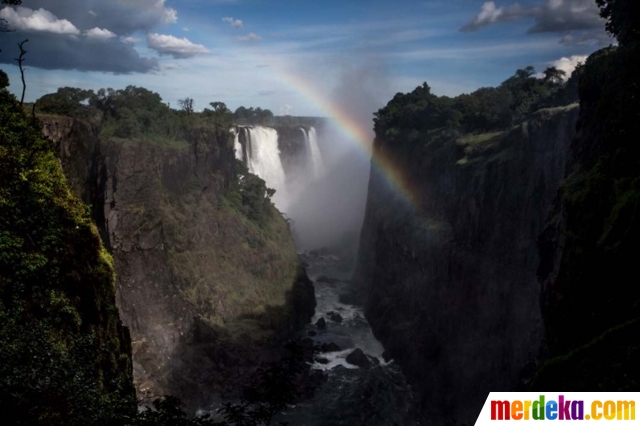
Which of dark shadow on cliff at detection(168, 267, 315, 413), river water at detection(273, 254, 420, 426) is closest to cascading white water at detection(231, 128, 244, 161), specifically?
river water at detection(273, 254, 420, 426)

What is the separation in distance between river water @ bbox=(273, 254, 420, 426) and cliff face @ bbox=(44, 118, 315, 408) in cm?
434

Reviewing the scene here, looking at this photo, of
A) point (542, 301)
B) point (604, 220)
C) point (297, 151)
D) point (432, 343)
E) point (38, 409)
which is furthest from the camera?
point (297, 151)

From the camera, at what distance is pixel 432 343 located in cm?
4262

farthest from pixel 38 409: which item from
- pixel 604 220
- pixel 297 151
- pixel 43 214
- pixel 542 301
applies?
pixel 297 151

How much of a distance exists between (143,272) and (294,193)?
172 ft

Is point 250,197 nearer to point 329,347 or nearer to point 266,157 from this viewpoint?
point 266,157

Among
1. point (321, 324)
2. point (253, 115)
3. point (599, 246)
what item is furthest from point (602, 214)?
point (253, 115)

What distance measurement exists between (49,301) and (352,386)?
102 ft

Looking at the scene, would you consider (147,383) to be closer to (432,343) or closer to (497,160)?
(432,343)

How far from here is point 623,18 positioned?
1053 inches

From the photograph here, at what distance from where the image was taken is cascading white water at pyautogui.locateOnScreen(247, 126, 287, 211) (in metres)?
78.2

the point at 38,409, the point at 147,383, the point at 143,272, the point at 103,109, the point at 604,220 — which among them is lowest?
the point at 147,383

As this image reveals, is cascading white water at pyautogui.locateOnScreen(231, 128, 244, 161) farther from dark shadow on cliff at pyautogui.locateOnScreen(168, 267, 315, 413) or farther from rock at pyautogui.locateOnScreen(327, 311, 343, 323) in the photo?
dark shadow on cliff at pyautogui.locateOnScreen(168, 267, 315, 413)

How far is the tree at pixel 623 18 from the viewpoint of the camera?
24.4 meters
